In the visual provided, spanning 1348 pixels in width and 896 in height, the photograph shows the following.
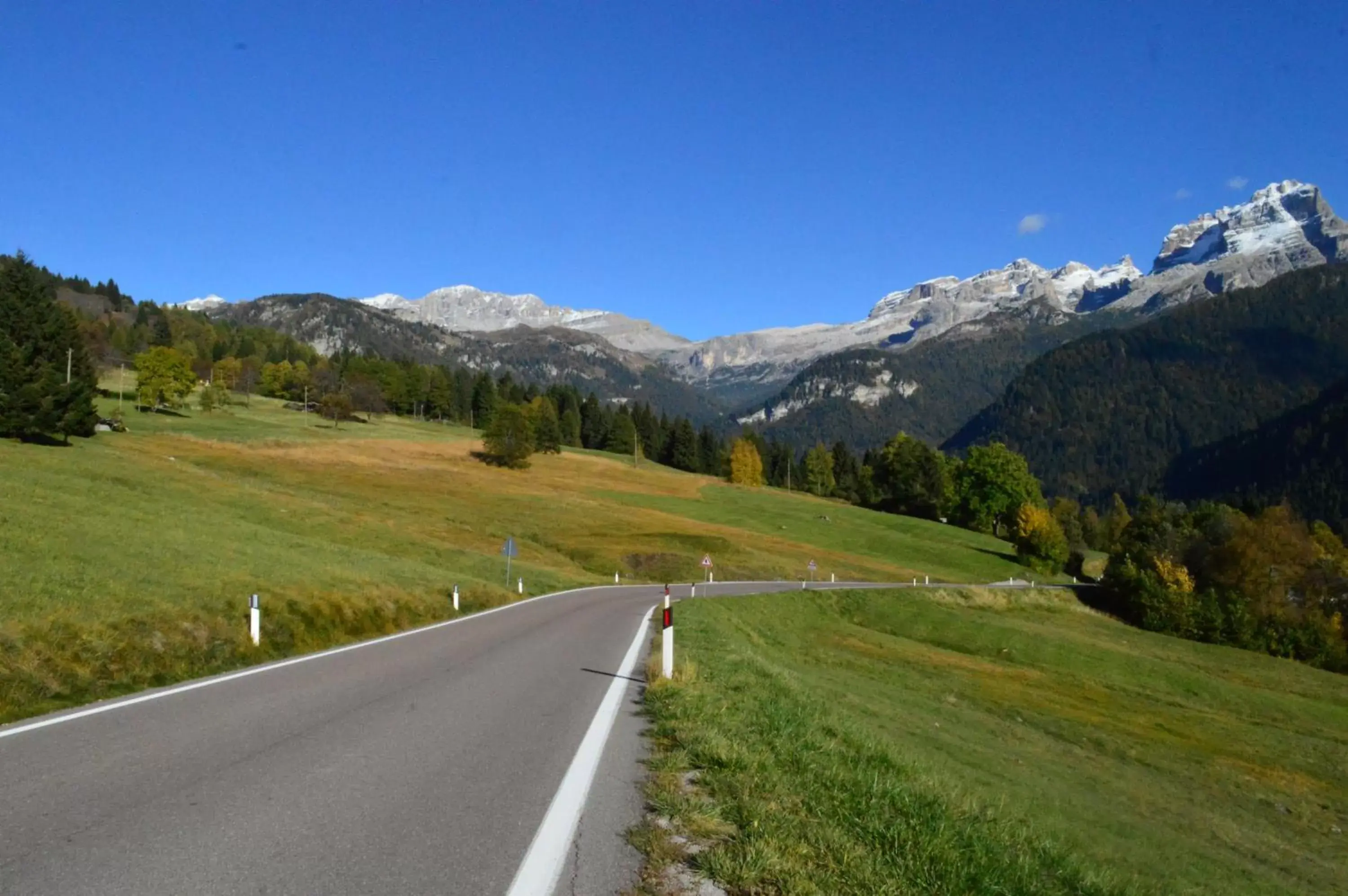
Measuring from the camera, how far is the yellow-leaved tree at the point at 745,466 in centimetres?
13838

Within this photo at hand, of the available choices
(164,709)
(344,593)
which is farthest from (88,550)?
(164,709)

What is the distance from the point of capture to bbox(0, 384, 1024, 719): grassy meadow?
14.4 metres

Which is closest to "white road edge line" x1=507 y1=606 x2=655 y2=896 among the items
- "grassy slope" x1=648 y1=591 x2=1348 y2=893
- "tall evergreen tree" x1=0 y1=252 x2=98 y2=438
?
"grassy slope" x1=648 y1=591 x2=1348 y2=893

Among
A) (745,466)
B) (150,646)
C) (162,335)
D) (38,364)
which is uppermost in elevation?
(162,335)

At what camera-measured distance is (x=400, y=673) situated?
551 inches

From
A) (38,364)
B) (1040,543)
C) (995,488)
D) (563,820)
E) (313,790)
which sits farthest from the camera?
(995,488)

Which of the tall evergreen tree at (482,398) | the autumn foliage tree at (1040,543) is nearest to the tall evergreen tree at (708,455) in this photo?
the tall evergreen tree at (482,398)

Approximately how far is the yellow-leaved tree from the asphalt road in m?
125

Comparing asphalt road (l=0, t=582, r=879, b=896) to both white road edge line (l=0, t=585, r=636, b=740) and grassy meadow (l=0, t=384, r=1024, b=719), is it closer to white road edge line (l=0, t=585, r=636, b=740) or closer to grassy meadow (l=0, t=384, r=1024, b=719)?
white road edge line (l=0, t=585, r=636, b=740)

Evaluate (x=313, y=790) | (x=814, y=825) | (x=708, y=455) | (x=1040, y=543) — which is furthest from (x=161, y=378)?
(x=814, y=825)

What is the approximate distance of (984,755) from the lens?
17.5 metres

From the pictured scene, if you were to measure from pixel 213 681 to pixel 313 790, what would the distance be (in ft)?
22.8

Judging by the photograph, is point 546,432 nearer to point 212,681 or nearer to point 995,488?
point 995,488

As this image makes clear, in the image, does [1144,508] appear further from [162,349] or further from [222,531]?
[162,349]
